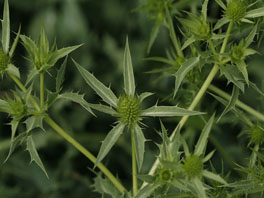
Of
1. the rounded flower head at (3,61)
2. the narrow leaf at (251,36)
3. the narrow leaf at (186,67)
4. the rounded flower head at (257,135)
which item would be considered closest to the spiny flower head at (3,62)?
the rounded flower head at (3,61)

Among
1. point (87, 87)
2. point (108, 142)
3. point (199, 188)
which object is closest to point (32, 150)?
point (108, 142)

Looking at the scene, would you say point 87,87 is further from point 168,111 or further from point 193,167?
point 193,167

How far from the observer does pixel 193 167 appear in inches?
67.9

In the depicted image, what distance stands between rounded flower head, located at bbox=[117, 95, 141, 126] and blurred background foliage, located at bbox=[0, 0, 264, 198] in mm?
1242

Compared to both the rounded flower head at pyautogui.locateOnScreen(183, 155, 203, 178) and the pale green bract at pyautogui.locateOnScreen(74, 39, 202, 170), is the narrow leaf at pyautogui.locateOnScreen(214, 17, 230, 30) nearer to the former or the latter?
the pale green bract at pyautogui.locateOnScreen(74, 39, 202, 170)

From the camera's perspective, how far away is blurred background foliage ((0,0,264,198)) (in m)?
3.28

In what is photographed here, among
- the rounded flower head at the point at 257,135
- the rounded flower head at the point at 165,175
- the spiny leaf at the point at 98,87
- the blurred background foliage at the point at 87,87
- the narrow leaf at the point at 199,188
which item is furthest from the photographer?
the blurred background foliage at the point at 87,87

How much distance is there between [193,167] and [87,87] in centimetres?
190

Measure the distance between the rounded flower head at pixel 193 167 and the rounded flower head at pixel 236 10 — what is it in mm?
581

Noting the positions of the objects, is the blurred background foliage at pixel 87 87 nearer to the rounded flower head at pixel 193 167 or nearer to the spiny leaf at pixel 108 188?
the spiny leaf at pixel 108 188

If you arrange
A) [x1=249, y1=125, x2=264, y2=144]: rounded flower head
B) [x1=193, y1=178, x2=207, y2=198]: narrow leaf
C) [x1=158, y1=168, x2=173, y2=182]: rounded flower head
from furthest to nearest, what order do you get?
[x1=249, y1=125, x2=264, y2=144]: rounded flower head
[x1=158, y1=168, x2=173, y2=182]: rounded flower head
[x1=193, y1=178, x2=207, y2=198]: narrow leaf

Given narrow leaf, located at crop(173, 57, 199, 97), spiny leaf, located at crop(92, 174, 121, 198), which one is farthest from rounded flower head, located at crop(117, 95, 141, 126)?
spiny leaf, located at crop(92, 174, 121, 198)

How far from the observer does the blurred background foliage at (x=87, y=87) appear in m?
3.28

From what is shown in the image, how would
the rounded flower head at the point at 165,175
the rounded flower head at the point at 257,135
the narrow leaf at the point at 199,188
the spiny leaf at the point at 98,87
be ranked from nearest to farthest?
the narrow leaf at the point at 199,188, the rounded flower head at the point at 165,175, the spiny leaf at the point at 98,87, the rounded flower head at the point at 257,135
